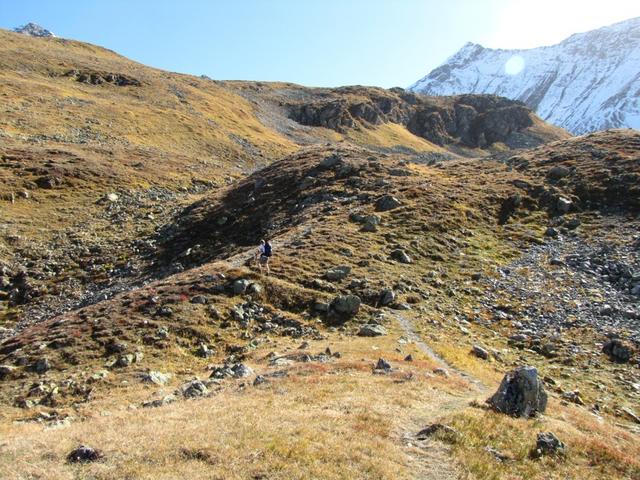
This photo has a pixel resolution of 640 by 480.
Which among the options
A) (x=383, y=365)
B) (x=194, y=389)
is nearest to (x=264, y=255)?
(x=383, y=365)

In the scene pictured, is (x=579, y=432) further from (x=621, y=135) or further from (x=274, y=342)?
(x=621, y=135)

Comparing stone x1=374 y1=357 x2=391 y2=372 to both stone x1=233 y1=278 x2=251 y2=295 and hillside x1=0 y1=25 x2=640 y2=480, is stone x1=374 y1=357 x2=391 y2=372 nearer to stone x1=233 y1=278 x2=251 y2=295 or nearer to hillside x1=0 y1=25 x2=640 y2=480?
hillside x1=0 y1=25 x2=640 y2=480

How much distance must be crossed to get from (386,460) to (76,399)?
13.7 m

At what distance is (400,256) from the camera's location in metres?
37.3

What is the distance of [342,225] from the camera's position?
4291 centimetres

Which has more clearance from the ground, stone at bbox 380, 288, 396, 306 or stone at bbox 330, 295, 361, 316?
stone at bbox 380, 288, 396, 306

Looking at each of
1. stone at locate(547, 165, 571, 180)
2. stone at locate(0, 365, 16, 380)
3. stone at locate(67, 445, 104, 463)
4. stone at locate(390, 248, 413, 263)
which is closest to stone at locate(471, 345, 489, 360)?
stone at locate(390, 248, 413, 263)

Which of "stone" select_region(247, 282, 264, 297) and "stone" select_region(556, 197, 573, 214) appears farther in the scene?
"stone" select_region(556, 197, 573, 214)

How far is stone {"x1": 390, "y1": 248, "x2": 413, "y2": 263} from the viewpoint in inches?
1458

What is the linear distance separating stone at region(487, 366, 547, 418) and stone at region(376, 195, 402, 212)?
3093 cm

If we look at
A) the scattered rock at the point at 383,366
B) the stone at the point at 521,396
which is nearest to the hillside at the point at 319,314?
the scattered rock at the point at 383,366

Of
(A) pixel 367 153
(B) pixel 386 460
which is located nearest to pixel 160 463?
(B) pixel 386 460

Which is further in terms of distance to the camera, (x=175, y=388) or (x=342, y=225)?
(x=342, y=225)

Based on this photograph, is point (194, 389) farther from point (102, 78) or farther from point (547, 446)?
point (102, 78)
